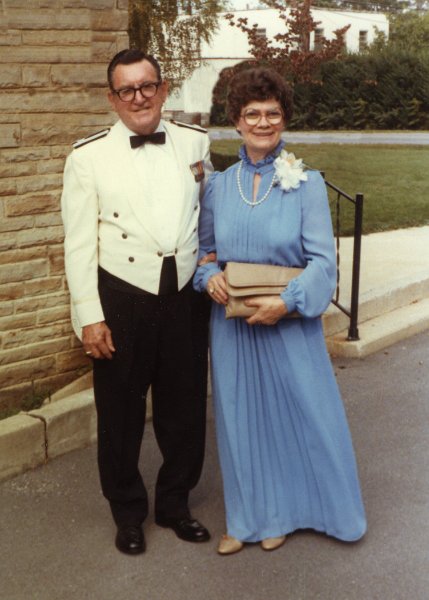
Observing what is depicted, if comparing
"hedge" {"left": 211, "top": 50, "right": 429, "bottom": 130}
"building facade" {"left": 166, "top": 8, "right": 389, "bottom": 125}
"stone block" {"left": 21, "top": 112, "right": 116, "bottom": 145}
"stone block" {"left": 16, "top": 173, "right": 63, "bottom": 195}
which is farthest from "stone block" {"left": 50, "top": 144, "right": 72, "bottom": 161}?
"building facade" {"left": 166, "top": 8, "right": 389, "bottom": 125}

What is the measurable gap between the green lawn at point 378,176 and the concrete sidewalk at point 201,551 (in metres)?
6.56

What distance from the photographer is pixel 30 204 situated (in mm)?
5207

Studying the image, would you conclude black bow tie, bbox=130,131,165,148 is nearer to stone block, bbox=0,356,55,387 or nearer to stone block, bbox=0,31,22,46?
stone block, bbox=0,31,22,46

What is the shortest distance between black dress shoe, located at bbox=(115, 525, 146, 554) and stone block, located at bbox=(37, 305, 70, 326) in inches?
65.9

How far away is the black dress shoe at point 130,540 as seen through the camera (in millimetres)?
3986

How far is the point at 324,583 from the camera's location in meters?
3.72

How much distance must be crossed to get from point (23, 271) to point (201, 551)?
203 cm

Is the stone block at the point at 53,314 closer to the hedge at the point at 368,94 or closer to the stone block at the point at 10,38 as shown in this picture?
the stone block at the point at 10,38

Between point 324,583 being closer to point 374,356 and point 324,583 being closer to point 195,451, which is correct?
point 195,451

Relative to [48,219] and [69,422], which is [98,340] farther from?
[48,219]

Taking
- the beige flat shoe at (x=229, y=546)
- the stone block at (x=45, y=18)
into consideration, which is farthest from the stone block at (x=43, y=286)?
the beige flat shoe at (x=229, y=546)

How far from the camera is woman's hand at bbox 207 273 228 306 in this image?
12.3 ft

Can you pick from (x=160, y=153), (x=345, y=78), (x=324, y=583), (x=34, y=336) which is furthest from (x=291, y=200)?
(x=345, y=78)

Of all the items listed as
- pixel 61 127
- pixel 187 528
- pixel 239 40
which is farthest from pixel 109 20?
pixel 239 40
